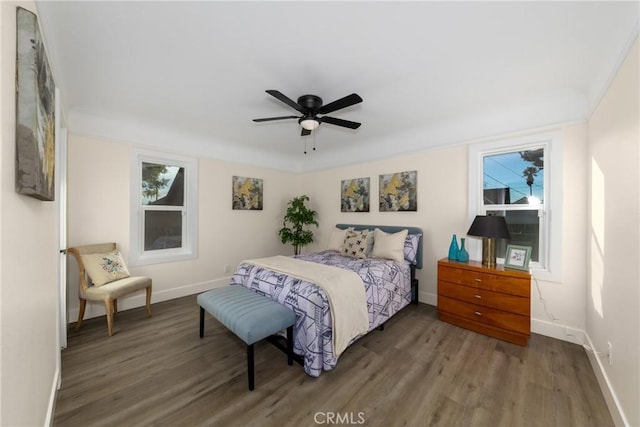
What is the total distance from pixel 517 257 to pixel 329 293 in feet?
7.22

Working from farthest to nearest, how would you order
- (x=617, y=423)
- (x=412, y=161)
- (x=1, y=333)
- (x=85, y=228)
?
(x=412, y=161), (x=85, y=228), (x=617, y=423), (x=1, y=333)

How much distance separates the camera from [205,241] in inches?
161

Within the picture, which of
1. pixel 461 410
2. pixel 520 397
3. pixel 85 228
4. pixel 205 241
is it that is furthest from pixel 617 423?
pixel 85 228

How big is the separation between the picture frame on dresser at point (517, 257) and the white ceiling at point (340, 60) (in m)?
1.37

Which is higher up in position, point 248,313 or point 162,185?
point 162,185

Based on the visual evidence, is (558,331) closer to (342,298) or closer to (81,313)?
(342,298)

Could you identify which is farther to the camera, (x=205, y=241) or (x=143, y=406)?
(x=205, y=241)

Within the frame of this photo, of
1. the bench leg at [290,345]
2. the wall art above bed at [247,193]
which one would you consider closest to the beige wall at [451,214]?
the wall art above bed at [247,193]

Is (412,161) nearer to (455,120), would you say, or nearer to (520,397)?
(455,120)

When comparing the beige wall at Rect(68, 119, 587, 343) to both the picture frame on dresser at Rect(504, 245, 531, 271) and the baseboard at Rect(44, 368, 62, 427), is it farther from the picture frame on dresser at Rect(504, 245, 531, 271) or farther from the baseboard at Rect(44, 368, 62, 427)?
the baseboard at Rect(44, 368, 62, 427)

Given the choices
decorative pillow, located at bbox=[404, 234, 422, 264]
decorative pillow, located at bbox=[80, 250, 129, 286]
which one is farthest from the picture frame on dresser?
decorative pillow, located at bbox=[80, 250, 129, 286]

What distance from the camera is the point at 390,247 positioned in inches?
132

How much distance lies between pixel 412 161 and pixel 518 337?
2.47 m

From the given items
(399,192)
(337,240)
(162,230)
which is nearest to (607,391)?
(399,192)
